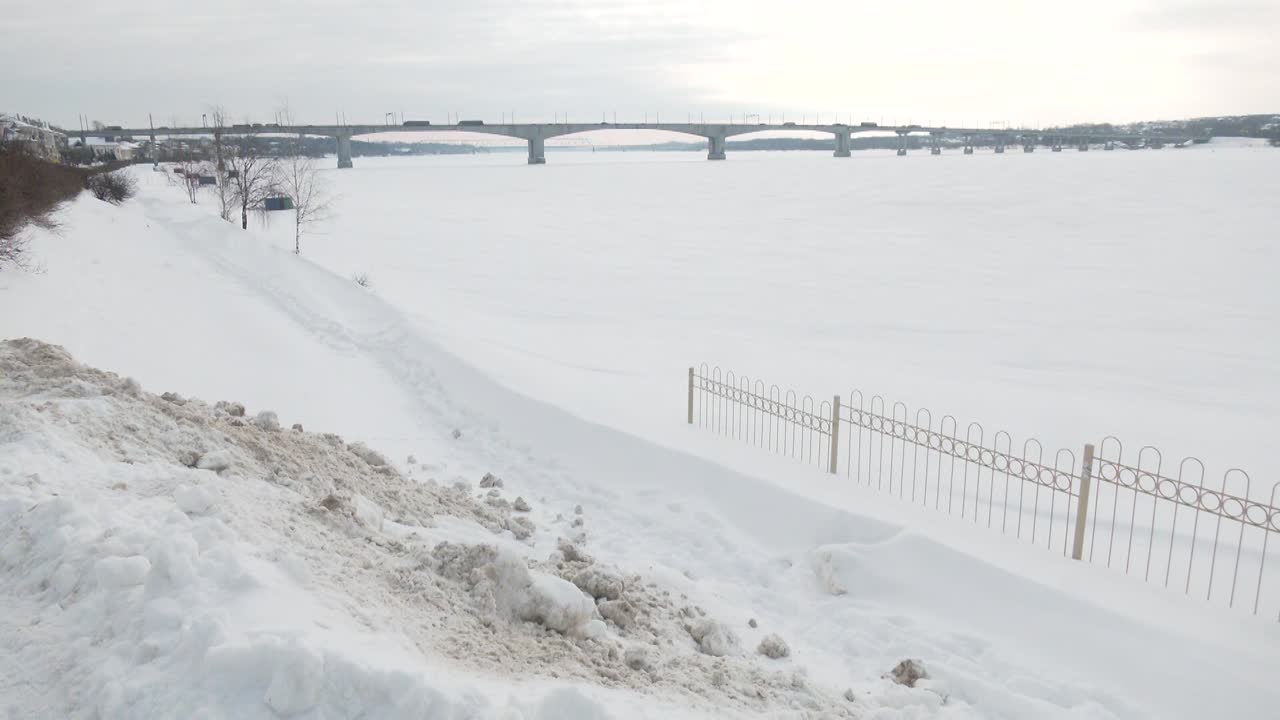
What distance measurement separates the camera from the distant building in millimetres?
44269

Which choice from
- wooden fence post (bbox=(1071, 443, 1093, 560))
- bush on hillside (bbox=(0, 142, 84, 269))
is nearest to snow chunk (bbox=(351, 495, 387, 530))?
wooden fence post (bbox=(1071, 443, 1093, 560))

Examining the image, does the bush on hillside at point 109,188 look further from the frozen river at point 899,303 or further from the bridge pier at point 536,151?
the bridge pier at point 536,151

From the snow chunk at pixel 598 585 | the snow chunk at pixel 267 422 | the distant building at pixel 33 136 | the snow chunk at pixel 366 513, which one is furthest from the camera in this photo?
the distant building at pixel 33 136

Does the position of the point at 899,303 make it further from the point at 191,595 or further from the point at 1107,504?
the point at 191,595

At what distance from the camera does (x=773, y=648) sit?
256 inches

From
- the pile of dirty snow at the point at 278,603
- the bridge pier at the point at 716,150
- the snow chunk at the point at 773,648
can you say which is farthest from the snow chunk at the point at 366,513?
the bridge pier at the point at 716,150

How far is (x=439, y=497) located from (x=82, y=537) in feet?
12.9

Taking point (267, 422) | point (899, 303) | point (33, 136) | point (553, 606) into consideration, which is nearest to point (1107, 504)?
point (553, 606)

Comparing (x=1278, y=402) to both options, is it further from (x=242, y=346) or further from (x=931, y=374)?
(x=242, y=346)

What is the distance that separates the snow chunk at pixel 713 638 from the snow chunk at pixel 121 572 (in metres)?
3.70

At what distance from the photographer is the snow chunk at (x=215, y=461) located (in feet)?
23.5

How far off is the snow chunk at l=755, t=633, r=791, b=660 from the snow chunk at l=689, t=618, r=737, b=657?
215 millimetres

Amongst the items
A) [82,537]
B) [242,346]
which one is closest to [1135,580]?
[82,537]

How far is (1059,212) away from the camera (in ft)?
144
